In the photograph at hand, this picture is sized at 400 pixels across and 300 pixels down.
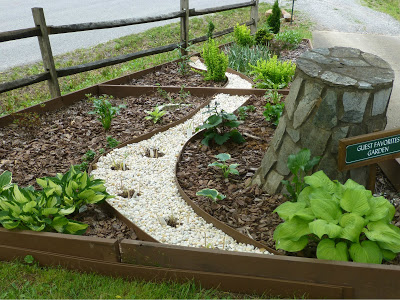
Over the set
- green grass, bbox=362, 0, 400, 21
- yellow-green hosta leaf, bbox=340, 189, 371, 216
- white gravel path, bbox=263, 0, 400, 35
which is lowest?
green grass, bbox=362, 0, 400, 21

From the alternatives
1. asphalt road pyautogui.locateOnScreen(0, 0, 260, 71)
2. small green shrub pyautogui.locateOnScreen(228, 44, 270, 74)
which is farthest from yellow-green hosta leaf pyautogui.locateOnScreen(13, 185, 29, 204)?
asphalt road pyautogui.locateOnScreen(0, 0, 260, 71)

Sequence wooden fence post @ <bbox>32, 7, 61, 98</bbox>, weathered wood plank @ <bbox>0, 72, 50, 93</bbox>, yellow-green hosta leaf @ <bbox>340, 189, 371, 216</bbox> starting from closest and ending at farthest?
yellow-green hosta leaf @ <bbox>340, 189, 371, 216</bbox>
weathered wood plank @ <bbox>0, 72, 50, 93</bbox>
wooden fence post @ <bbox>32, 7, 61, 98</bbox>

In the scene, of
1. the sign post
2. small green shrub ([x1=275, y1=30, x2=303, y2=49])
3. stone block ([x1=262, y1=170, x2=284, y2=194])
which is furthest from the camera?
small green shrub ([x1=275, y1=30, x2=303, y2=49])

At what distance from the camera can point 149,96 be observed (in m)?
5.39

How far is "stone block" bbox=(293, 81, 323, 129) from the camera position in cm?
263

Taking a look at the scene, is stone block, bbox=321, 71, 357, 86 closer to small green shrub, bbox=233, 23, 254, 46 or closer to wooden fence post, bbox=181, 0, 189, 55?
wooden fence post, bbox=181, 0, 189, 55

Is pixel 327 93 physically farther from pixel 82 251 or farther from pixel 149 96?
pixel 149 96

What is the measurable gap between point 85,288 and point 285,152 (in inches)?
65.6

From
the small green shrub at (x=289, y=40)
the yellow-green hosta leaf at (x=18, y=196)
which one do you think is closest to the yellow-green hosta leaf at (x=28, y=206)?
Answer: the yellow-green hosta leaf at (x=18, y=196)

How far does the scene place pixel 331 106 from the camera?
260 cm

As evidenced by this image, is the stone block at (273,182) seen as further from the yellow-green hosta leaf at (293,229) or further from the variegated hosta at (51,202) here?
the variegated hosta at (51,202)

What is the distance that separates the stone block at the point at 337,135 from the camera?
2.64 metres

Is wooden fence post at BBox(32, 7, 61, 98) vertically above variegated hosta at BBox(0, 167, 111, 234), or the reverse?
wooden fence post at BBox(32, 7, 61, 98)

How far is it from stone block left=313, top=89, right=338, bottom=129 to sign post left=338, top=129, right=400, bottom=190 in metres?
0.21
